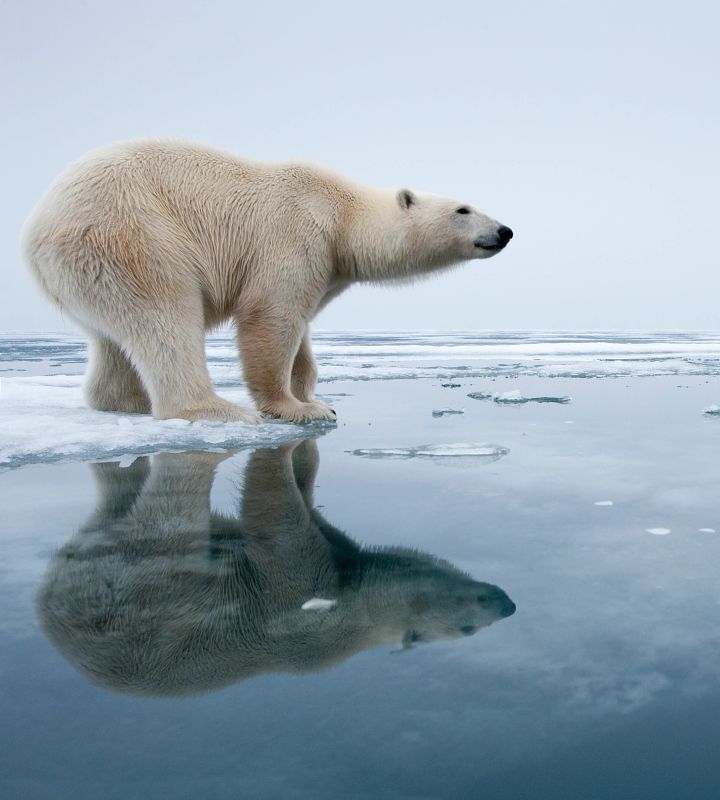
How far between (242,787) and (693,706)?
67 cm

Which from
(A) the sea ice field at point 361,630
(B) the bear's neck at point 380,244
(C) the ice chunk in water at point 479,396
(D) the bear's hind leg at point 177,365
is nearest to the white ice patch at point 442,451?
(A) the sea ice field at point 361,630

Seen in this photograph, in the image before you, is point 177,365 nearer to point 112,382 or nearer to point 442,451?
point 112,382

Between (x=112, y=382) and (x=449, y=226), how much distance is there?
8.17 ft

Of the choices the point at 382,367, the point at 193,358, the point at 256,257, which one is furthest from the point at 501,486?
the point at 382,367

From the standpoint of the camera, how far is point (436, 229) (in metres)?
5.01

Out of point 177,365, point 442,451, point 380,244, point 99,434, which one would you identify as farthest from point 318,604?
point 380,244

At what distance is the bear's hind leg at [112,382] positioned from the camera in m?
4.99

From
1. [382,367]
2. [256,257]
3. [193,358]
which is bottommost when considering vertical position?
[382,367]

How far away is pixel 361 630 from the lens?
140 centimetres

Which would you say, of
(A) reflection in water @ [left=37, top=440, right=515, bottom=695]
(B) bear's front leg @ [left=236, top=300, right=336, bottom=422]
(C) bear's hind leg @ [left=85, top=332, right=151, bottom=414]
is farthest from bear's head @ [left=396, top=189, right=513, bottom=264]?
(A) reflection in water @ [left=37, top=440, right=515, bottom=695]

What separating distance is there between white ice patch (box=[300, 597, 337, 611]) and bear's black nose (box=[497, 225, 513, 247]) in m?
3.84

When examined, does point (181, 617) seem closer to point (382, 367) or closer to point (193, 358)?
point (193, 358)

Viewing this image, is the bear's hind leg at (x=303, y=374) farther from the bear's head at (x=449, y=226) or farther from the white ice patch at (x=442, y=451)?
the white ice patch at (x=442, y=451)

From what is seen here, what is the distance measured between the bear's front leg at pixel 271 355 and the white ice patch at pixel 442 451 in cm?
120
